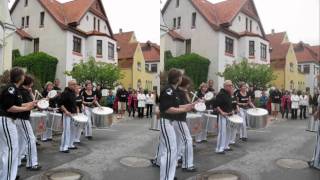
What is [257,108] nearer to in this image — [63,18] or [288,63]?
[288,63]

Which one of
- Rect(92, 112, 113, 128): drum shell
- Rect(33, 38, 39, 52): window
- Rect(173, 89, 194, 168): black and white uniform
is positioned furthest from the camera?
Rect(92, 112, 113, 128): drum shell

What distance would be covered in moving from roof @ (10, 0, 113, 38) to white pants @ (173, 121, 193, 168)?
7.26 feet

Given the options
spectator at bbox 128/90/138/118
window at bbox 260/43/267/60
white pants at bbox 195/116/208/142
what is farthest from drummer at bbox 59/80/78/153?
window at bbox 260/43/267/60

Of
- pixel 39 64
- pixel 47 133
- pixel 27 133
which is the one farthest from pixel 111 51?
pixel 47 133

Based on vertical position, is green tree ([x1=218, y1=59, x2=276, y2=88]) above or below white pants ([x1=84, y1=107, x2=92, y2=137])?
above

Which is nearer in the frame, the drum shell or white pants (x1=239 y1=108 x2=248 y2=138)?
the drum shell

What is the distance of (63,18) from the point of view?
251 inches

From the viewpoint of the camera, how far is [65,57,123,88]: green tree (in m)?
5.77

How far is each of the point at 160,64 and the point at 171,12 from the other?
0.73 m

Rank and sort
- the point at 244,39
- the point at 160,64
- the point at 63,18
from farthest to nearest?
the point at 63,18
the point at 244,39
the point at 160,64

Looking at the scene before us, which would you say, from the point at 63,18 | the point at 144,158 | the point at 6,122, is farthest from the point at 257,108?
the point at 6,122

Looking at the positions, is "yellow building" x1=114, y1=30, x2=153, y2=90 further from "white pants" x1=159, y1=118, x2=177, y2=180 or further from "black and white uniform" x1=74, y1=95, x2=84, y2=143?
"black and white uniform" x1=74, y1=95, x2=84, y2=143

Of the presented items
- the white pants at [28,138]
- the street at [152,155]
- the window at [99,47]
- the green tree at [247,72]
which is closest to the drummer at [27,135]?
the white pants at [28,138]

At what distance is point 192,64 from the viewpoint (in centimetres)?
454
